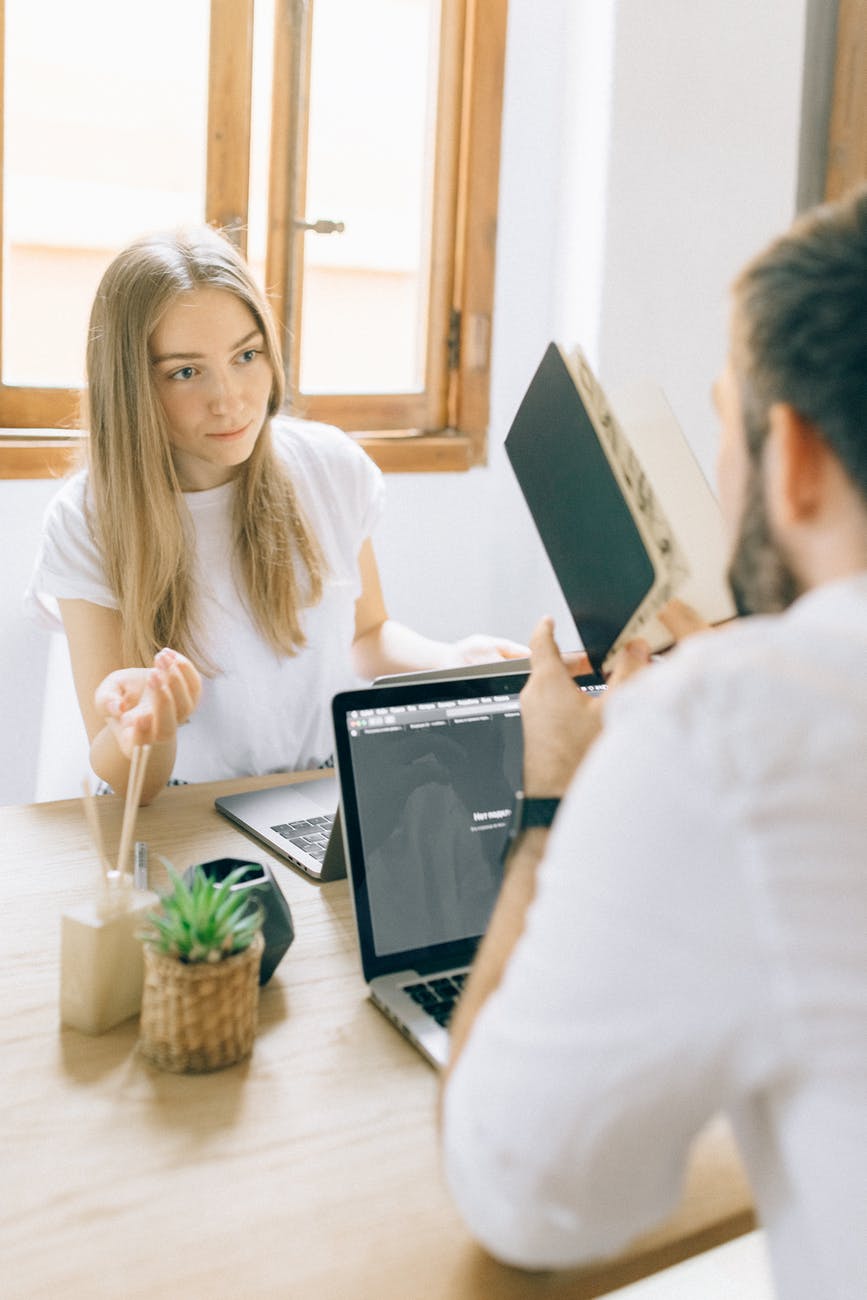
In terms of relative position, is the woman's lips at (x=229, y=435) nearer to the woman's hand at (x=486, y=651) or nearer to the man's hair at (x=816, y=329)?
the woman's hand at (x=486, y=651)

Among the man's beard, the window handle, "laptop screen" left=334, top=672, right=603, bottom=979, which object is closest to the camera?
the man's beard

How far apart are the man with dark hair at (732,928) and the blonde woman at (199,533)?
1.05 m

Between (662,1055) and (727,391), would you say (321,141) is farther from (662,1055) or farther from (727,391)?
(662,1055)

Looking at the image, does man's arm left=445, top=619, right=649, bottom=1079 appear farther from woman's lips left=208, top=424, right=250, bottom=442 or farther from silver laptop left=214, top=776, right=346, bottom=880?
woman's lips left=208, top=424, right=250, bottom=442

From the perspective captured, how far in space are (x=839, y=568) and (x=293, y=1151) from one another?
50cm

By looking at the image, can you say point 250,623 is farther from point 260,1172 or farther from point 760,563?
point 760,563

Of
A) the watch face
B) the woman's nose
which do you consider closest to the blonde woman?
the woman's nose

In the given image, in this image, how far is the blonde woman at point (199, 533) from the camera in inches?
65.7

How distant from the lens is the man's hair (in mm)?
580

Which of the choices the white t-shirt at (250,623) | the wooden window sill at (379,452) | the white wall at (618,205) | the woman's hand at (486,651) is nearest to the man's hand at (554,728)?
the woman's hand at (486,651)

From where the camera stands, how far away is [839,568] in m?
0.60

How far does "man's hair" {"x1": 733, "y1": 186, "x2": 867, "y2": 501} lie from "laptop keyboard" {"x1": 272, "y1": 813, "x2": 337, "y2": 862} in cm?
76

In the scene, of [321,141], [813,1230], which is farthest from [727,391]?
[321,141]

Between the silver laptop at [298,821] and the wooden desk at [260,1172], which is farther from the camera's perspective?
the silver laptop at [298,821]
